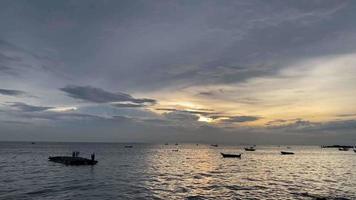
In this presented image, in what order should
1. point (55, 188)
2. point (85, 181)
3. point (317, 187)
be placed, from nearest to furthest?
point (55, 188) → point (317, 187) → point (85, 181)

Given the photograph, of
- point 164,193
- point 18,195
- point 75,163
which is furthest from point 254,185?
point 75,163

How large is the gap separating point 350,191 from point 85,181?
142 ft

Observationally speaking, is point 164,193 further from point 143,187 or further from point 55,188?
point 55,188

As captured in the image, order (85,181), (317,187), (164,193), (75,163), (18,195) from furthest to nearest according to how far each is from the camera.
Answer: (75,163) < (85,181) < (317,187) < (164,193) < (18,195)

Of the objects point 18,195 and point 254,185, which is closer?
point 18,195

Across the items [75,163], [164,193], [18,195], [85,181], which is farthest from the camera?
[75,163]

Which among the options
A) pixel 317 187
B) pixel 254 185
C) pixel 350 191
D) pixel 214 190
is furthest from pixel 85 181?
pixel 350 191

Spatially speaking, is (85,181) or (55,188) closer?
(55,188)

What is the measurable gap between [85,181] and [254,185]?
2931cm

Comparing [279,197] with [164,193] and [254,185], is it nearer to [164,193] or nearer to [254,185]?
[254,185]

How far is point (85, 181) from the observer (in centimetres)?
5762

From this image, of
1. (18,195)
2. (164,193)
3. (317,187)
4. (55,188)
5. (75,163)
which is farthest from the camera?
(75,163)

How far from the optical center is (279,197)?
4403 centimetres

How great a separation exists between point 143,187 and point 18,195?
17.9 m
